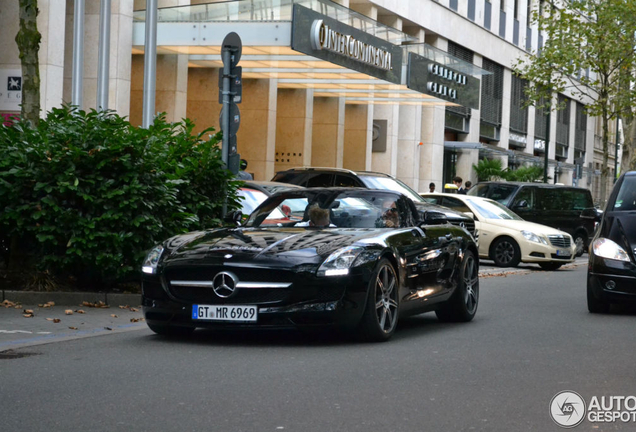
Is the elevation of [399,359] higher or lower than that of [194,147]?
lower

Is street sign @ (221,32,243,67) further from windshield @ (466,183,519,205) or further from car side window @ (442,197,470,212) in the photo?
windshield @ (466,183,519,205)

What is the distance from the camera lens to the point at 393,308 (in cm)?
974

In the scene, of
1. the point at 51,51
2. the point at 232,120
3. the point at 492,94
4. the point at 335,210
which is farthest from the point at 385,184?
the point at 492,94

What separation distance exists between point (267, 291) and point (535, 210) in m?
19.5

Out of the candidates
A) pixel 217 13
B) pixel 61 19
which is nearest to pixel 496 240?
pixel 217 13

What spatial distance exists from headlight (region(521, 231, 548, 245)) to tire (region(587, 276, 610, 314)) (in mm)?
10156

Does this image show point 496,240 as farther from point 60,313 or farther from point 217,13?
point 60,313

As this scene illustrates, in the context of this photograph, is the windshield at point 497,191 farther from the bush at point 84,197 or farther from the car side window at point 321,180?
the bush at point 84,197

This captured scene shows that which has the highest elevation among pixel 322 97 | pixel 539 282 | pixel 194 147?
pixel 322 97

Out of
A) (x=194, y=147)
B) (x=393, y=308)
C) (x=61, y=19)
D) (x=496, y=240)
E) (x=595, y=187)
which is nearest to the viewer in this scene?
(x=393, y=308)

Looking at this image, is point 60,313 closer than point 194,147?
Yes

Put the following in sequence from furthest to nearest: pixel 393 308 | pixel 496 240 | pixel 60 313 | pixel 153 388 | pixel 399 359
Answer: pixel 496 240 → pixel 60 313 → pixel 393 308 → pixel 399 359 → pixel 153 388

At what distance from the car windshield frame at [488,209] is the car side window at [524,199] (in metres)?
2.40

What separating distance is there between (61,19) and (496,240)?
10.7 m
